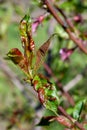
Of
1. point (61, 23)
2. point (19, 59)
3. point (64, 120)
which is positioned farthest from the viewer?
point (61, 23)

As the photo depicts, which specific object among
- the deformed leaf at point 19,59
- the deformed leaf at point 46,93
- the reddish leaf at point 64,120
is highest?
the deformed leaf at point 19,59

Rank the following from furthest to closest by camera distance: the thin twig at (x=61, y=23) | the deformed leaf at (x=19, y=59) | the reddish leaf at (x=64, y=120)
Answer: the thin twig at (x=61, y=23)
the reddish leaf at (x=64, y=120)
the deformed leaf at (x=19, y=59)

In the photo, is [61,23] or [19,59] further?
[61,23]

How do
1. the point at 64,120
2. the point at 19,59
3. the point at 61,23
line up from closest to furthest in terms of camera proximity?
the point at 19,59, the point at 64,120, the point at 61,23

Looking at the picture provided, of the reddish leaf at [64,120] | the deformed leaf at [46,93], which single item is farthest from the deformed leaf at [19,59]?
the reddish leaf at [64,120]

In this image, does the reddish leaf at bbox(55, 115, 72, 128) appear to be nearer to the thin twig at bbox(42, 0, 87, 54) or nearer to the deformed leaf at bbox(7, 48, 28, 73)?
the deformed leaf at bbox(7, 48, 28, 73)

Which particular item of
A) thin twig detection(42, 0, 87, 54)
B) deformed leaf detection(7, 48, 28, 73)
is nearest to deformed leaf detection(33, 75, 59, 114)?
deformed leaf detection(7, 48, 28, 73)

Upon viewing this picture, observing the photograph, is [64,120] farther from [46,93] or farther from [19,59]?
[19,59]

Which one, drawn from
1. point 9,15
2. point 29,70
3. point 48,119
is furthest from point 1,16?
point 29,70

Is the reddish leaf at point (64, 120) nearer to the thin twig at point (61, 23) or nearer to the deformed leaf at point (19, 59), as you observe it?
the deformed leaf at point (19, 59)

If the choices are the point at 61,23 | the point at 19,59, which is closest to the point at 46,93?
the point at 19,59

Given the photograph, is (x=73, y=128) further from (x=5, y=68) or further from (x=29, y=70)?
(x=5, y=68)
